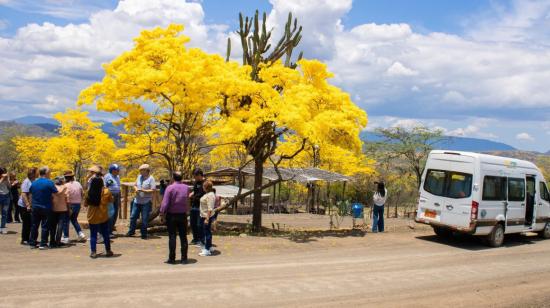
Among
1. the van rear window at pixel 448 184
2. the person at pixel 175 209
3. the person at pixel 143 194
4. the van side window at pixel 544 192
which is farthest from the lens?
the van side window at pixel 544 192

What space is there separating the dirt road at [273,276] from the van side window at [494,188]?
1641 mm

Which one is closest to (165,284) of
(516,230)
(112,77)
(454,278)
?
(454,278)

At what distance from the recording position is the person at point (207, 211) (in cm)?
1077

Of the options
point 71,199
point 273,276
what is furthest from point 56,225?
point 273,276

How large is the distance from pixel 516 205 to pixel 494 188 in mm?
1598

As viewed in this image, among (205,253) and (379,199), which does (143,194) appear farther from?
(379,199)

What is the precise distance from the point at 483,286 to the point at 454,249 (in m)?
4.48

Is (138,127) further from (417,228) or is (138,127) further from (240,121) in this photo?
(417,228)

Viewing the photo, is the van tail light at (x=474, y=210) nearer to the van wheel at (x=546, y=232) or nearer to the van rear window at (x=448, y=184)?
the van rear window at (x=448, y=184)

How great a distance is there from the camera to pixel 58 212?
10.7 meters

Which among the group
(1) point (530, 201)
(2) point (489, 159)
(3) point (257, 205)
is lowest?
(3) point (257, 205)

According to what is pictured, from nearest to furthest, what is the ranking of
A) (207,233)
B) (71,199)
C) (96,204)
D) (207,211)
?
(96,204) → (207,211) → (207,233) → (71,199)

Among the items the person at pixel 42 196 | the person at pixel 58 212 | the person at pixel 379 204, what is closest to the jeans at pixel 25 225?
the person at pixel 58 212

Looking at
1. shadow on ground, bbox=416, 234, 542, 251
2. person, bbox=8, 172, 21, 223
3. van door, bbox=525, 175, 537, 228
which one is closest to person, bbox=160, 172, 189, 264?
person, bbox=8, 172, 21, 223
